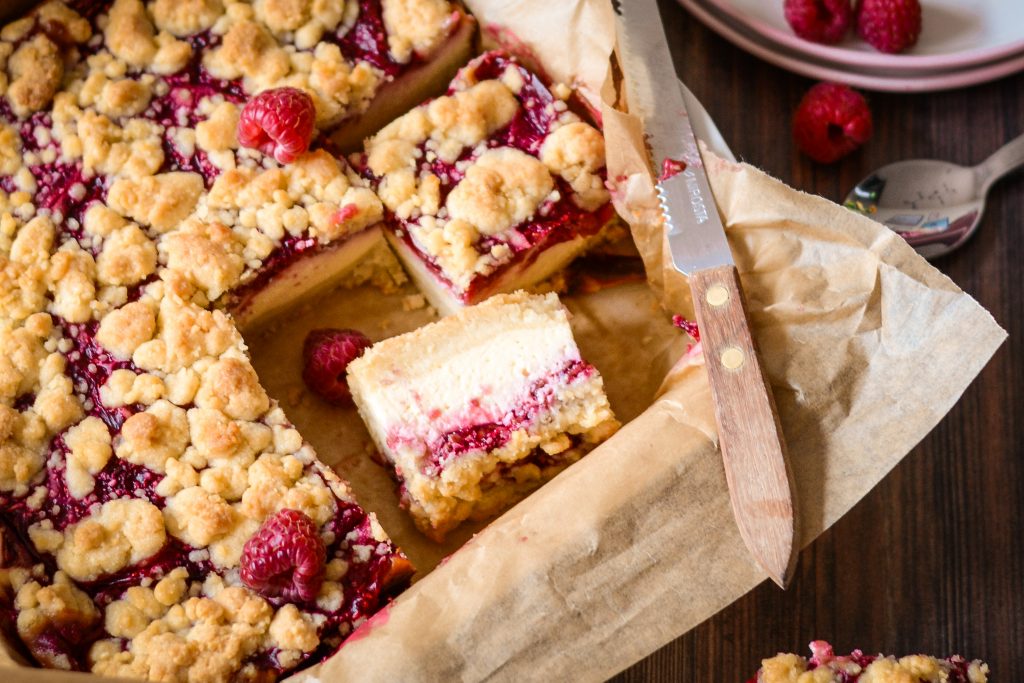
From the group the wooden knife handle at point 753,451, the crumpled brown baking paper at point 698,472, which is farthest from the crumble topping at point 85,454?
the wooden knife handle at point 753,451

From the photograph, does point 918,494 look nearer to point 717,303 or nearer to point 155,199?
point 717,303

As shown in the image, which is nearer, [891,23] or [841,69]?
[891,23]

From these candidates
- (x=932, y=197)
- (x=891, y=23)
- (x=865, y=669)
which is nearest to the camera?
(x=865, y=669)

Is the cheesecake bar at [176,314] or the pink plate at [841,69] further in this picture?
the pink plate at [841,69]

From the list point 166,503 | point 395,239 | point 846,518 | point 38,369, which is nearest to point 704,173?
point 395,239

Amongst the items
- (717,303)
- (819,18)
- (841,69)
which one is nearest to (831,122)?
(841,69)

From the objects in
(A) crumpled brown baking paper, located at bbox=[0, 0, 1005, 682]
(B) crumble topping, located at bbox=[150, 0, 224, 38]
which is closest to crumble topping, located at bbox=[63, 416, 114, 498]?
(A) crumpled brown baking paper, located at bbox=[0, 0, 1005, 682]

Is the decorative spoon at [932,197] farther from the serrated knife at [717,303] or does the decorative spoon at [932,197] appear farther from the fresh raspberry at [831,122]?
the serrated knife at [717,303]
